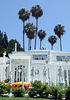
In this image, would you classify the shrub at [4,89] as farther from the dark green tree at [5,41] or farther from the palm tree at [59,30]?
the dark green tree at [5,41]

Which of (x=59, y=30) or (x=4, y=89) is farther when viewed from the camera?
(x=59, y=30)

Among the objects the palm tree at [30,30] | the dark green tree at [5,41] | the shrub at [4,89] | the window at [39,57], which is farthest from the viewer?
the dark green tree at [5,41]

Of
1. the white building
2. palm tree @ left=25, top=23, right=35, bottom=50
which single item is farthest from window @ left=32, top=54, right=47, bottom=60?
palm tree @ left=25, top=23, right=35, bottom=50

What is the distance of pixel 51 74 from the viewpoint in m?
24.6

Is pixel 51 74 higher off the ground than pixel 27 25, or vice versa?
pixel 27 25

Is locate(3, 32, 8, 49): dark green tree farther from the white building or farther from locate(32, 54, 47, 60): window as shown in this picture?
the white building

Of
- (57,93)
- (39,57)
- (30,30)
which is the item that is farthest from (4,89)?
(30,30)

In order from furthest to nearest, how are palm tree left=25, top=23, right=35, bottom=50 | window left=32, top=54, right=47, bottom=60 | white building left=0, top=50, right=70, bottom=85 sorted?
1. palm tree left=25, top=23, right=35, bottom=50
2. window left=32, top=54, right=47, bottom=60
3. white building left=0, top=50, right=70, bottom=85

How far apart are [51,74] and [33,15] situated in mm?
25978

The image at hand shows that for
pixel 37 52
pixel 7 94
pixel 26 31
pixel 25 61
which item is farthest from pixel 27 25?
pixel 7 94

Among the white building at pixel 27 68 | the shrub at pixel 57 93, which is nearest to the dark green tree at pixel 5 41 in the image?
the white building at pixel 27 68

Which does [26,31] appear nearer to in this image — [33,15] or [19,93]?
[33,15]

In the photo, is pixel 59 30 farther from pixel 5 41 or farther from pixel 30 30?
pixel 5 41

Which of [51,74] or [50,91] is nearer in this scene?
[50,91]
